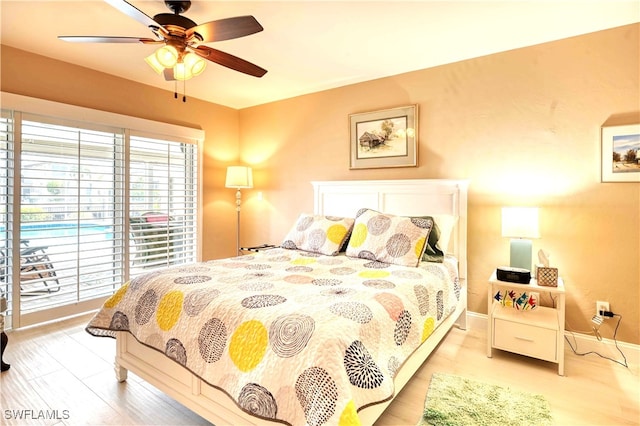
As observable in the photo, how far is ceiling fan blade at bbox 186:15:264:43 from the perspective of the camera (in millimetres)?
1747

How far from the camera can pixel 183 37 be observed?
1.99 m

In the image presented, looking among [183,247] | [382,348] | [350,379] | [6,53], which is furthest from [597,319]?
[6,53]

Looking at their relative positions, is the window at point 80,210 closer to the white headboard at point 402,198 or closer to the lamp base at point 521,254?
the white headboard at point 402,198

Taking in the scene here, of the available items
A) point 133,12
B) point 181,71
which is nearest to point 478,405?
point 181,71

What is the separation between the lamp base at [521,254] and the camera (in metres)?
2.60

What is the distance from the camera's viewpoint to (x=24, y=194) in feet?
9.46

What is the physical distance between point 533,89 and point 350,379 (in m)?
2.75

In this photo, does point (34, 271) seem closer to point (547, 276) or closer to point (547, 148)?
point (547, 276)

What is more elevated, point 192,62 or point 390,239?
point 192,62

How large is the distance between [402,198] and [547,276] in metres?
1.38

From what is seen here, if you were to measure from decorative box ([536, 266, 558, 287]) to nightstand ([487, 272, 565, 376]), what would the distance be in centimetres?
4

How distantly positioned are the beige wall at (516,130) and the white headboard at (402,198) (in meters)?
Answer: 0.12

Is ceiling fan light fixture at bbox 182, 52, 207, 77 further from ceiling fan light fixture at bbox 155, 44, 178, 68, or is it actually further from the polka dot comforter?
the polka dot comforter

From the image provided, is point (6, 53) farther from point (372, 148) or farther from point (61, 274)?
point (372, 148)
